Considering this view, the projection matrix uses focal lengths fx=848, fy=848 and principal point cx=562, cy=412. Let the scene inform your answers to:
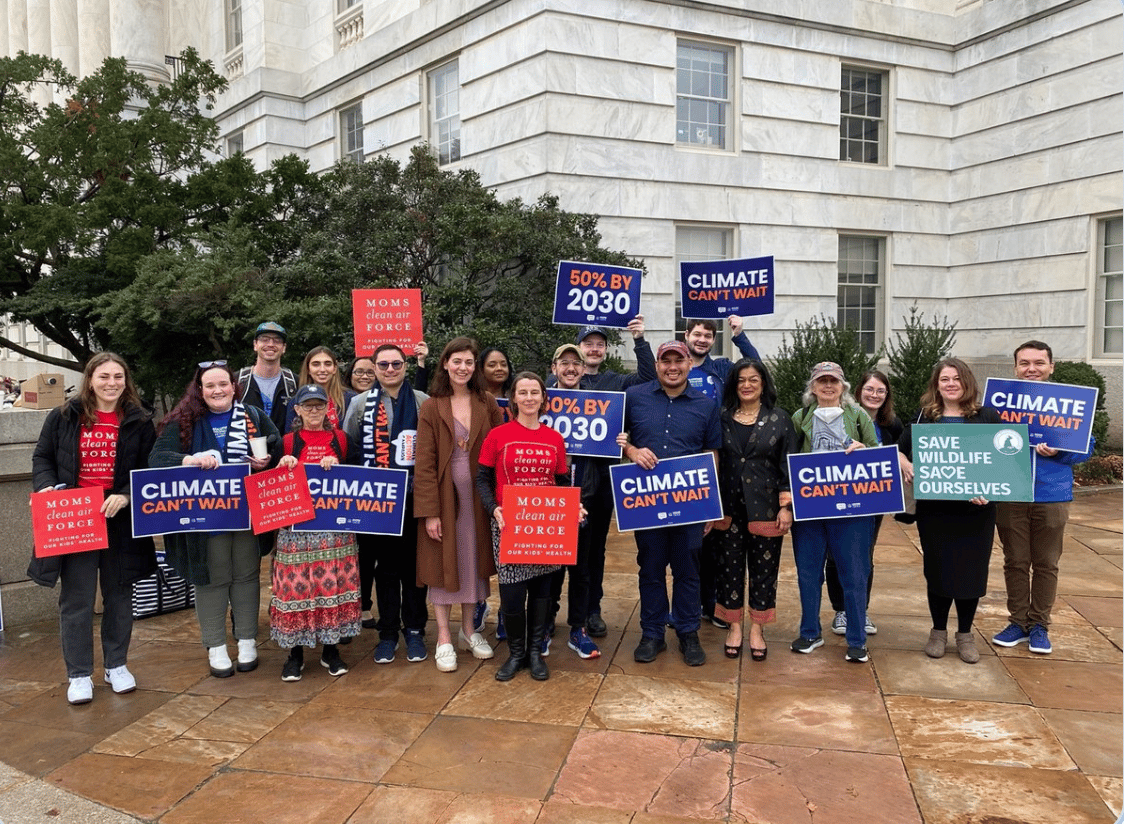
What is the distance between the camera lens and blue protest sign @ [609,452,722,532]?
5371 mm

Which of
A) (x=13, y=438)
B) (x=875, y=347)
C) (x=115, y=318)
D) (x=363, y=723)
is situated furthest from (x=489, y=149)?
(x=363, y=723)

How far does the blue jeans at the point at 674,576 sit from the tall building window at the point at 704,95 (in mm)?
10732

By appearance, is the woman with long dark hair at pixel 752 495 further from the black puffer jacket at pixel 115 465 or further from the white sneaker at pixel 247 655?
the black puffer jacket at pixel 115 465

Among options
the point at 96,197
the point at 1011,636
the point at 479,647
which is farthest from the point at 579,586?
the point at 96,197

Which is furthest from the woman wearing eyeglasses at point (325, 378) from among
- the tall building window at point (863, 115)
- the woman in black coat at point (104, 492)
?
the tall building window at point (863, 115)

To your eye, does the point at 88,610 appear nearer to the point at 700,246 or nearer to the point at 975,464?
the point at 975,464

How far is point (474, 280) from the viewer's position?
1201 cm

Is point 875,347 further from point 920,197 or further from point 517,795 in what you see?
point 517,795

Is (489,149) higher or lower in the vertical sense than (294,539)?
higher

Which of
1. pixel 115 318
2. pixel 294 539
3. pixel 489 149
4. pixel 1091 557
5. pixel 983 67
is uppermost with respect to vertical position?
pixel 983 67

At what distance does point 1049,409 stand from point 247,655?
5.52 meters

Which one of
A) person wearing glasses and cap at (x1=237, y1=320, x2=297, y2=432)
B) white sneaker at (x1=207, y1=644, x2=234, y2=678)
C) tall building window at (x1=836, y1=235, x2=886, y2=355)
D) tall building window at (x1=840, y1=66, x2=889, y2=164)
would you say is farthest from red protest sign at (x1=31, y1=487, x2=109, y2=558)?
tall building window at (x1=840, y1=66, x2=889, y2=164)

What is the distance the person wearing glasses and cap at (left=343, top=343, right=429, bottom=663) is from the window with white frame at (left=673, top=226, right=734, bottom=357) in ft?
31.1

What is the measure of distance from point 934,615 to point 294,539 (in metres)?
4.23
